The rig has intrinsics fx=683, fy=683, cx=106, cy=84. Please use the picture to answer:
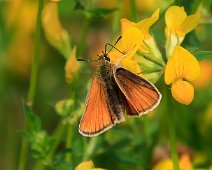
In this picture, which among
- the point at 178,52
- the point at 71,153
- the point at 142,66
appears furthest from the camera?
the point at 71,153

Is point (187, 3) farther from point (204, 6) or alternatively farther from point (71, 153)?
point (71, 153)

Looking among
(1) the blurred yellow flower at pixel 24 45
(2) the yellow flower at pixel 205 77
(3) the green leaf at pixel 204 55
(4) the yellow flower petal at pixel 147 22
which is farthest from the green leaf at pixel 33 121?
(1) the blurred yellow flower at pixel 24 45

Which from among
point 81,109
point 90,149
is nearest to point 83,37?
point 81,109

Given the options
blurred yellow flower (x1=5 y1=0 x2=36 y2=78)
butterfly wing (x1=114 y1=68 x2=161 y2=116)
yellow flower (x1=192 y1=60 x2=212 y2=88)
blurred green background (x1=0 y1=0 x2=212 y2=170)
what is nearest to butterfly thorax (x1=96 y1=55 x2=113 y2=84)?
butterfly wing (x1=114 y1=68 x2=161 y2=116)

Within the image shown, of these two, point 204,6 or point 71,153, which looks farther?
point 204,6

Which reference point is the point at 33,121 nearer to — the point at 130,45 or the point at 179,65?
the point at 130,45

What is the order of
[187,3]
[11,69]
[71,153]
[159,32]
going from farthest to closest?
[11,69], [159,32], [71,153], [187,3]

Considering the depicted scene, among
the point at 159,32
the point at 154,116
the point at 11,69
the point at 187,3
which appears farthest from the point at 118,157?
the point at 11,69
